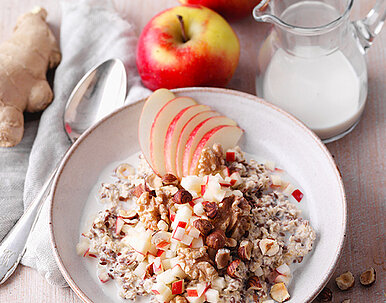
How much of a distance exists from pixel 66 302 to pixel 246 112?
0.69 m

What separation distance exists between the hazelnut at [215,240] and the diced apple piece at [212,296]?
0.09 meters

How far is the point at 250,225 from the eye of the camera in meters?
1.26

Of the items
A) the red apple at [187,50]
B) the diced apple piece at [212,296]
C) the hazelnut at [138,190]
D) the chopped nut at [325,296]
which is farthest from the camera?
the red apple at [187,50]

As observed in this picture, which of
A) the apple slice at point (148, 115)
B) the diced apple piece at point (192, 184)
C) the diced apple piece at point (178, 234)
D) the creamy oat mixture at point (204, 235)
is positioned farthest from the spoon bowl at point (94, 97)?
the diced apple piece at point (178, 234)

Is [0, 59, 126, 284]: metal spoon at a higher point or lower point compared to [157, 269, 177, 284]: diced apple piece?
higher

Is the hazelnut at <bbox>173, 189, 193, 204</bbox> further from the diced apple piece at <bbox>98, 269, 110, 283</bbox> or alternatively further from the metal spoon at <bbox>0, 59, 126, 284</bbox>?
the metal spoon at <bbox>0, 59, 126, 284</bbox>

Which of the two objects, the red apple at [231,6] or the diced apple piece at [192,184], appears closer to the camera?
the diced apple piece at [192,184]

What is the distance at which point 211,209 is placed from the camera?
121 centimetres

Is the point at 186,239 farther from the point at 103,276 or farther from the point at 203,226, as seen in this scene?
the point at 103,276

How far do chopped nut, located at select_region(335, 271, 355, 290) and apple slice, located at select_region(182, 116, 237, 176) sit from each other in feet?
1.48

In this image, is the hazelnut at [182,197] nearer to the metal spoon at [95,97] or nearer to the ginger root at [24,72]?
the metal spoon at [95,97]

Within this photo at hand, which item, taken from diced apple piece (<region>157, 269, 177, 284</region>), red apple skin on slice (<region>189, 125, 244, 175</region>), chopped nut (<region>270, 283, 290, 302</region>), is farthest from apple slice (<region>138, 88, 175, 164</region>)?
chopped nut (<region>270, 283, 290, 302</region>)

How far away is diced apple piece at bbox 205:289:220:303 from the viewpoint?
1152mm

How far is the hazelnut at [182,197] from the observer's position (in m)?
1.24
